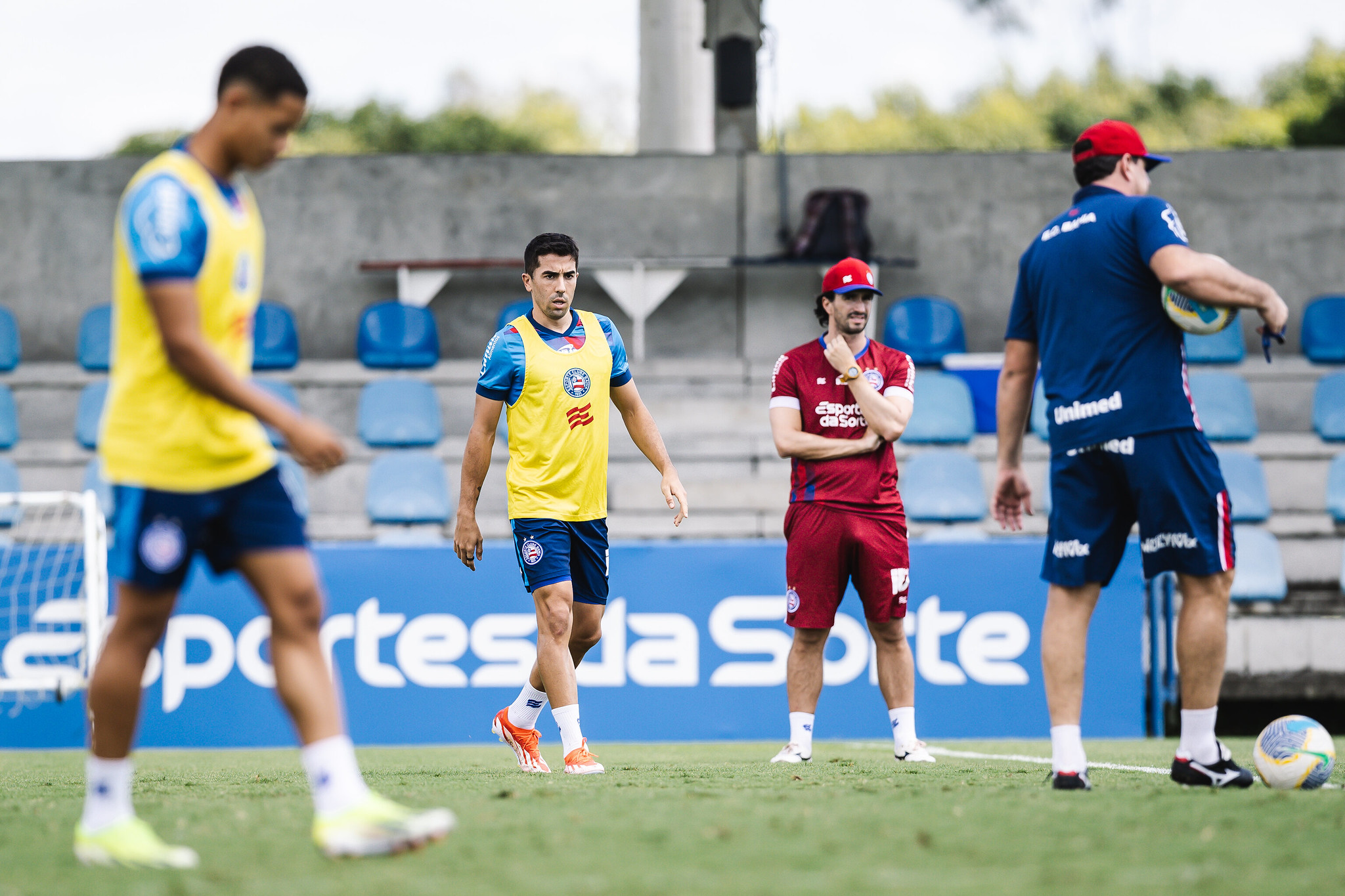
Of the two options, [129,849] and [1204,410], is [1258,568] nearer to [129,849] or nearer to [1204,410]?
[1204,410]

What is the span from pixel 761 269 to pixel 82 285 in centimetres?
701

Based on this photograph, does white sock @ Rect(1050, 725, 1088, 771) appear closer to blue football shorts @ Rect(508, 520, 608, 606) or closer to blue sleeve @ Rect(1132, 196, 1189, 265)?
blue sleeve @ Rect(1132, 196, 1189, 265)

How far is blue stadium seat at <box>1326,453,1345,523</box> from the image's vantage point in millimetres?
11789

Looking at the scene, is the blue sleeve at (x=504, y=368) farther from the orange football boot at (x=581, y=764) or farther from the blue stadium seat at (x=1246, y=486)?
the blue stadium seat at (x=1246, y=486)

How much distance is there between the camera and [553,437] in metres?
5.89

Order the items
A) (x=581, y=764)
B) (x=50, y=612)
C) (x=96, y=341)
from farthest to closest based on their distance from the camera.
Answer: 1. (x=96, y=341)
2. (x=50, y=612)
3. (x=581, y=764)

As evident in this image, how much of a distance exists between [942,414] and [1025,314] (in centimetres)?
765

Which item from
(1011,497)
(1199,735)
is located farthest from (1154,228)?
(1199,735)

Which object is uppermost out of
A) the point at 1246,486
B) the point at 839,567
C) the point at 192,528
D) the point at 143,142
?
the point at 143,142

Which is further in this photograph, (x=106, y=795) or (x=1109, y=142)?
(x=1109, y=142)

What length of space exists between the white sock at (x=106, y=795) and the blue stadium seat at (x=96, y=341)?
36.4 feet

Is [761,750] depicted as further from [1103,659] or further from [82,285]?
[82,285]

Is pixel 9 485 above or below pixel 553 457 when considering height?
below

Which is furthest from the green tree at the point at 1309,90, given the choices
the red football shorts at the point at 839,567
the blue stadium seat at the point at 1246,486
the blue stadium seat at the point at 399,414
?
the red football shorts at the point at 839,567
